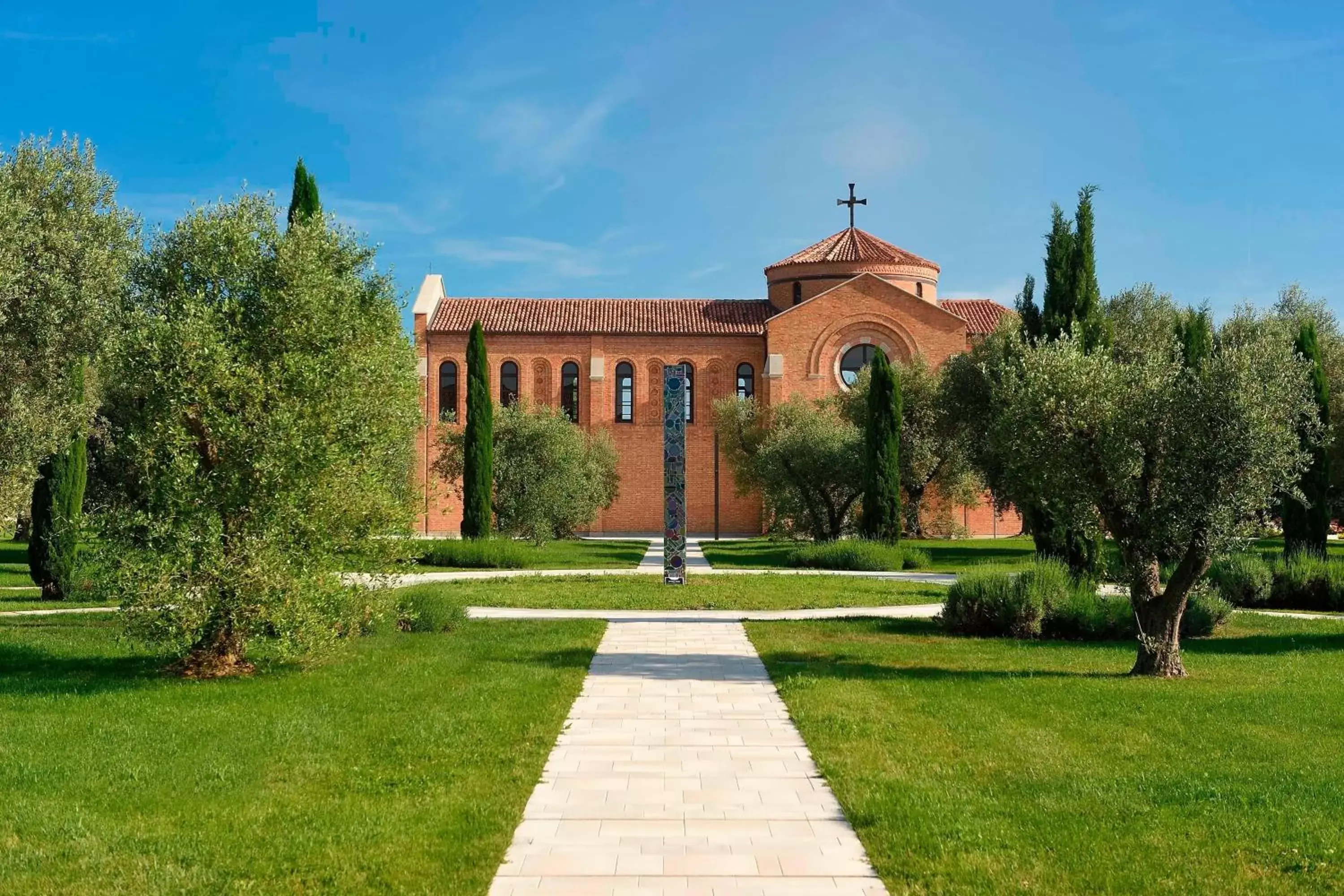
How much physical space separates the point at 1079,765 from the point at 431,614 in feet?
29.2

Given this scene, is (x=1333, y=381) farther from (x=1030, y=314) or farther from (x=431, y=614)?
(x=431, y=614)


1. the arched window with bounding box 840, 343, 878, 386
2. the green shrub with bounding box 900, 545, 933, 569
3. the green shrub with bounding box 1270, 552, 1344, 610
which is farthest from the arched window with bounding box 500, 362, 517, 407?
the green shrub with bounding box 1270, 552, 1344, 610

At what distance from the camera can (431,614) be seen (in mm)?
14227

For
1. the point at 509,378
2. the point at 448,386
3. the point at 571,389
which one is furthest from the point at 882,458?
the point at 448,386

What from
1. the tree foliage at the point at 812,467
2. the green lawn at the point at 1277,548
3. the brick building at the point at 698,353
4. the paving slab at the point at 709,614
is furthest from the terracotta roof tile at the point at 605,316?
the paving slab at the point at 709,614

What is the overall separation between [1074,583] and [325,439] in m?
9.62

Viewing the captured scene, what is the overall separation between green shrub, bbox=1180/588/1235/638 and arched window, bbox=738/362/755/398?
105 ft

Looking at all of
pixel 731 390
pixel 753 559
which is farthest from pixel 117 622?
pixel 731 390

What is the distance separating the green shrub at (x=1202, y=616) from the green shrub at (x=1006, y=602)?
1.45 meters

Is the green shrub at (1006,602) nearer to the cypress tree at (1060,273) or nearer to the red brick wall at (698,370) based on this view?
the cypress tree at (1060,273)

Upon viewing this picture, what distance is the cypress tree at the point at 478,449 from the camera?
30531 millimetres

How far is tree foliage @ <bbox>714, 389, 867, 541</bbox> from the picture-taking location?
1315 inches

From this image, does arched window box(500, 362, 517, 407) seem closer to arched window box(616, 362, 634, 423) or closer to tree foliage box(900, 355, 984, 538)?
arched window box(616, 362, 634, 423)

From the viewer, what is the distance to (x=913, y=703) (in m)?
9.41
